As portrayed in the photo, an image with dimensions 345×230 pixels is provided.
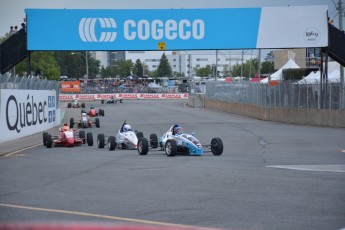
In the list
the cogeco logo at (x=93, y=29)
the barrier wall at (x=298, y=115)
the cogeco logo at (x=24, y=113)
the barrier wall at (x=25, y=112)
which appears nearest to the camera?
the barrier wall at (x=25, y=112)

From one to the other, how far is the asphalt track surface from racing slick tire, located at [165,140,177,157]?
32 centimetres

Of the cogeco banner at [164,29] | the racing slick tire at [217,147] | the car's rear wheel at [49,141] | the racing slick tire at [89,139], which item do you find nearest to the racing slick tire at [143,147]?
the racing slick tire at [217,147]

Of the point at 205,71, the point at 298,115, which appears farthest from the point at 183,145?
the point at 205,71

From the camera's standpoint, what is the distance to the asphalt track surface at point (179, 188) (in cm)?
856

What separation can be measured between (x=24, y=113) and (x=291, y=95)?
1671cm

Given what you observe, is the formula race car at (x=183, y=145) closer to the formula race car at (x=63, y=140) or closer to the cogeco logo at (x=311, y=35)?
the formula race car at (x=63, y=140)

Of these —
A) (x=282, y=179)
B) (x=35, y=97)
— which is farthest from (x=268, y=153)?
(x=35, y=97)

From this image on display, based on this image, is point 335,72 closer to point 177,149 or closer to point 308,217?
point 177,149

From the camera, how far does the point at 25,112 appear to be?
29.4 metres

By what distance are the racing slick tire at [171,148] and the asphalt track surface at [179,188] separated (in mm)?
325

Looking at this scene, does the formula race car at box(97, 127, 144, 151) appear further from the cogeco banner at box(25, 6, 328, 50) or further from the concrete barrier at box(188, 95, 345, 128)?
the concrete barrier at box(188, 95, 345, 128)

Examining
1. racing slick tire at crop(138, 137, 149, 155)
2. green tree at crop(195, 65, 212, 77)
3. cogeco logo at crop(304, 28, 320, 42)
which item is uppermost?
green tree at crop(195, 65, 212, 77)

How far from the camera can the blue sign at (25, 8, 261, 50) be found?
98.9 ft

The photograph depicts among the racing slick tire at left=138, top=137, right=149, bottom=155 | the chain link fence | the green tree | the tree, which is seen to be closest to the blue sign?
the chain link fence
